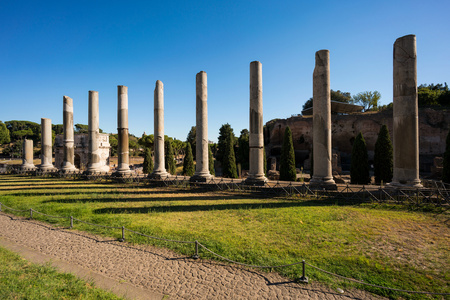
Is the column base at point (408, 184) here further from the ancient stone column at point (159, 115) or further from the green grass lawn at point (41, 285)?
the ancient stone column at point (159, 115)

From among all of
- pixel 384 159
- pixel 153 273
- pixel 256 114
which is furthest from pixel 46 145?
pixel 384 159

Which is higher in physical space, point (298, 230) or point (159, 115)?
point (159, 115)

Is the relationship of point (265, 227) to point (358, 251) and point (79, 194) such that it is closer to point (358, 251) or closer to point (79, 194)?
point (358, 251)

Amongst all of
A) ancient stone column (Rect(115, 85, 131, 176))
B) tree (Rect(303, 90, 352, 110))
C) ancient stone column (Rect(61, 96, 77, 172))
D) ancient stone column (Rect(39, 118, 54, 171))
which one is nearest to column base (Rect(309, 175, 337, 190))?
ancient stone column (Rect(115, 85, 131, 176))

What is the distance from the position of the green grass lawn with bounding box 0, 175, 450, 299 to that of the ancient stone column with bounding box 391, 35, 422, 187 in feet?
7.70

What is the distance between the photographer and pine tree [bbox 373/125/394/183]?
874 inches

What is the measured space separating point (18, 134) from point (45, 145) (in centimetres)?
6936

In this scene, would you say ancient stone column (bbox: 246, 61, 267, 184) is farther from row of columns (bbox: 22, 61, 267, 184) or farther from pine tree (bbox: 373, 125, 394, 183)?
pine tree (bbox: 373, 125, 394, 183)

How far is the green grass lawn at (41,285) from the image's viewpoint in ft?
14.8

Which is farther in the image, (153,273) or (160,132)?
(160,132)

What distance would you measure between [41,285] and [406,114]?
15038 millimetres

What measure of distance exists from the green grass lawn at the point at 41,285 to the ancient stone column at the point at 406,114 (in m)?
13.2

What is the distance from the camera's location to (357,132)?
141 feet

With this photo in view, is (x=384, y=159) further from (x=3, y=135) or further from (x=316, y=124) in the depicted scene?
(x=3, y=135)
